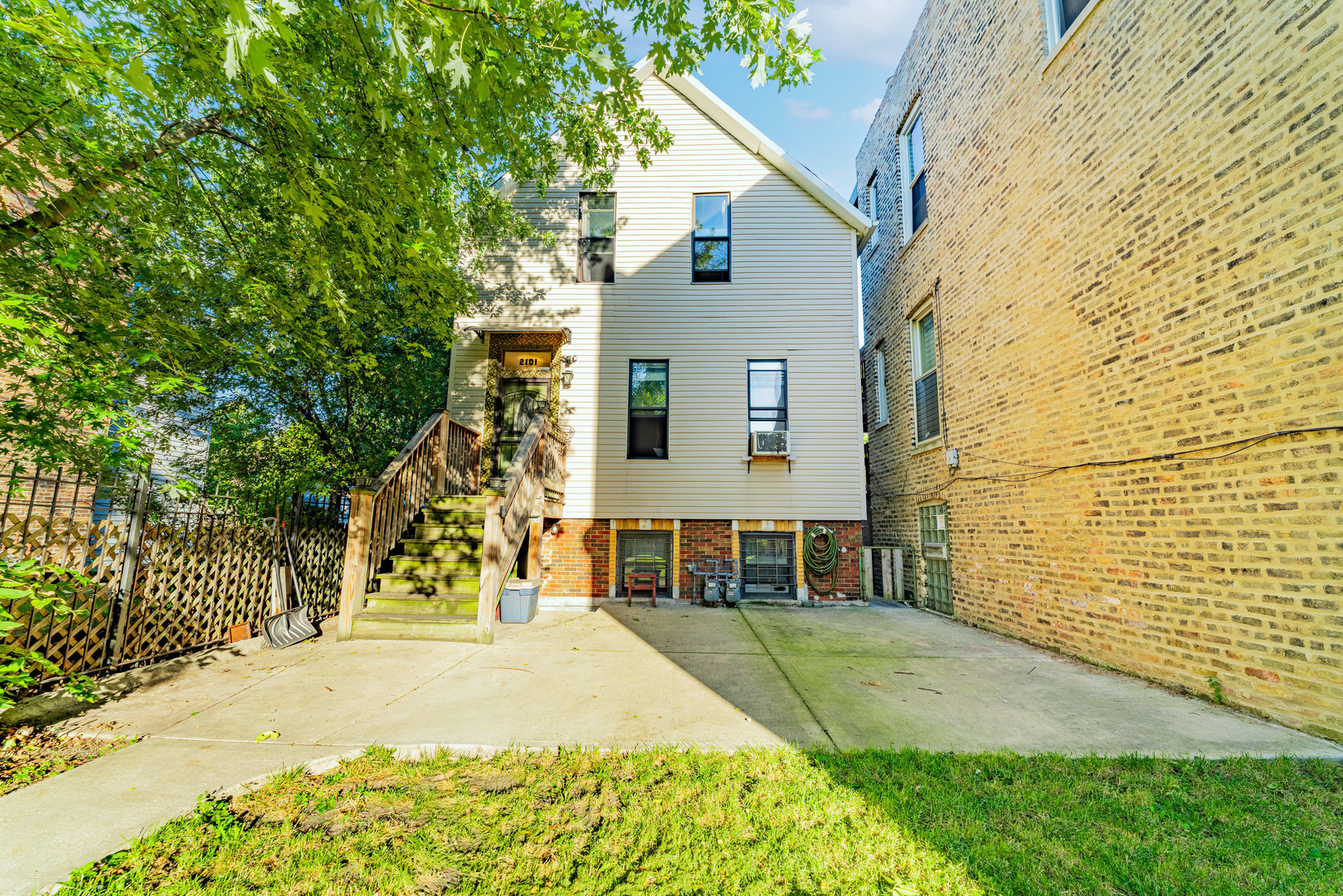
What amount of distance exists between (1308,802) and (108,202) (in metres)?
8.56

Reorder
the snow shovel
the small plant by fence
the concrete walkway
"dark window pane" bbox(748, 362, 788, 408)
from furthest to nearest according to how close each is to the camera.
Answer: "dark window pane" bbox(748, 362, 788, 408) < the snow shovel < the small plant by fence < the concrete walkway

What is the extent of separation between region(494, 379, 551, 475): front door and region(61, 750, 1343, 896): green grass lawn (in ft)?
22.6

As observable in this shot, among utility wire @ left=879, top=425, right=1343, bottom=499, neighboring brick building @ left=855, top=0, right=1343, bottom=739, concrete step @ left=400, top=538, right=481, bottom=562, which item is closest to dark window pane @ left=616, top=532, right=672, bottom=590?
concrete step @ left=400, top=538, right=481, bottom=562

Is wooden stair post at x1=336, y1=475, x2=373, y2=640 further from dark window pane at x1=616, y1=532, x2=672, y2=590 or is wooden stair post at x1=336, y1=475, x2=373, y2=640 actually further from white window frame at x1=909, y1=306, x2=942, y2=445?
white window frame at x1=909, y1=306, x2=942, y2=445

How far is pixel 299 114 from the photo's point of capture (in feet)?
13.0

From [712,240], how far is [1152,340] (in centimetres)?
728

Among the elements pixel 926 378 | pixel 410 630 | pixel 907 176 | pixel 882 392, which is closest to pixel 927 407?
pixel 926 378

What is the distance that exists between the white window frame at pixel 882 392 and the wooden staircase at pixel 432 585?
8.30 metres

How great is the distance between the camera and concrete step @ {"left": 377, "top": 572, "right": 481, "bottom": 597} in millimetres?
5949

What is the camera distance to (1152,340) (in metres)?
4.61

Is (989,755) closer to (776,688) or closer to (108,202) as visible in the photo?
(776,688)

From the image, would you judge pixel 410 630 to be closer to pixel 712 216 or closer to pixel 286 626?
pixel 286 626

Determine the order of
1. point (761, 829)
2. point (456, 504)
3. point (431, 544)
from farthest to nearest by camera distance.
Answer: point (456, 504), point (431, 544), point (761, 829)

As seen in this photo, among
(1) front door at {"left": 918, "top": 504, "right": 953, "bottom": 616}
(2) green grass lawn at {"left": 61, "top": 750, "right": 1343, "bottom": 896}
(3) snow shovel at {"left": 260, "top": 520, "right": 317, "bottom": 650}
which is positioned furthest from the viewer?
(1) front door at {"left": 918, "top": 504, "right": 953, "bottom": 616}
